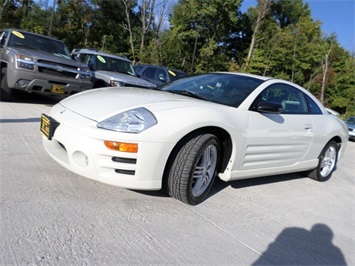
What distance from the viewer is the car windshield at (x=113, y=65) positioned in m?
8.96

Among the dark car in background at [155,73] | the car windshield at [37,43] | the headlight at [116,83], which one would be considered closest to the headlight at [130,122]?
the headlight at [116,83]

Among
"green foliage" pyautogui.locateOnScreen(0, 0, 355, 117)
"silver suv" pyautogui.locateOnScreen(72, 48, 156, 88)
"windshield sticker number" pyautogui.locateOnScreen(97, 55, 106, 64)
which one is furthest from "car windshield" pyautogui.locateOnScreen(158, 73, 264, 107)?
"green foliage" pyautogui.locateOnScreen(0, 0, 355, 117)

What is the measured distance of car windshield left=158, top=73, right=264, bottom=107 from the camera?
3.50 metres

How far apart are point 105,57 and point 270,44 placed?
30819 millimetres

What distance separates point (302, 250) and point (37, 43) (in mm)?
7076

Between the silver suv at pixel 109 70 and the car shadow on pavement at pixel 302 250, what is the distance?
19.0 feet

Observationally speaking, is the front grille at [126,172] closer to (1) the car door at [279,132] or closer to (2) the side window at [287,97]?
(1) the car door at [279,132]

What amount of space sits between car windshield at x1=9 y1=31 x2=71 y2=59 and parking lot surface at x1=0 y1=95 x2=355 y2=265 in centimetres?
394

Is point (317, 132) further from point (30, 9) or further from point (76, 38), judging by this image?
point (30, 9)

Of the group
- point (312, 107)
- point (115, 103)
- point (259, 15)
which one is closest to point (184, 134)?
point (115, 103)

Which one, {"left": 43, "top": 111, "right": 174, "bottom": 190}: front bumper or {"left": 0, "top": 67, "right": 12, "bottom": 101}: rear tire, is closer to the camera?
{"left": 43, "top": 111, "right": 174, "bottom": 190}: front bumper

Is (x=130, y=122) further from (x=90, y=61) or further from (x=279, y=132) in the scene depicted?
(x=90, y=61)

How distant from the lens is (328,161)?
506cm

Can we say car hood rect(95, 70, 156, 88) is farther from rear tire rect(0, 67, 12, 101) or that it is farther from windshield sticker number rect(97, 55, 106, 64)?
rear tire rect(0, 67, 12, 101)
